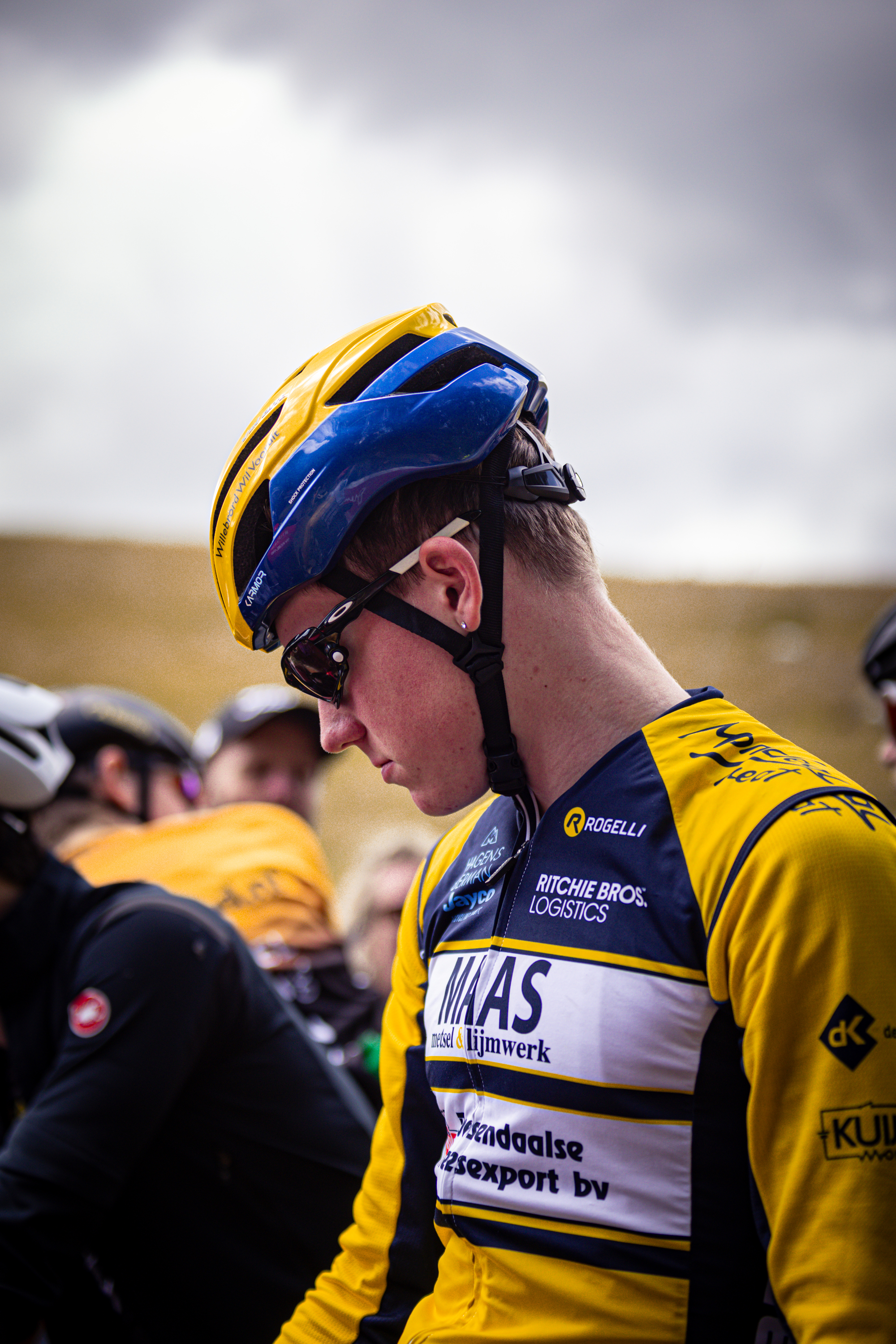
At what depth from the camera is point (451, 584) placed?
162cm

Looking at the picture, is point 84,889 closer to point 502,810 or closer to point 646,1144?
point 502,810

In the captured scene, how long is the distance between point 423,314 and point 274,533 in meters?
0.58

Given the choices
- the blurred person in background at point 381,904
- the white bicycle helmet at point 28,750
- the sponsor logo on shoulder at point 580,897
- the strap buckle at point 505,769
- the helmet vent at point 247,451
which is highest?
the helmet vent at point 247,451

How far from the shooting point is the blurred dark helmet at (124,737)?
4480 millimetres

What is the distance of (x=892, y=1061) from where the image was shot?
44.0 inches

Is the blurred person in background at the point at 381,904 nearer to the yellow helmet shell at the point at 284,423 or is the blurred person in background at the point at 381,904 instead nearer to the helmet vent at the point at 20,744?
the helmet vent at the point at 20,744

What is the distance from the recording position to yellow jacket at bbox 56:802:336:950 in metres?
3.93

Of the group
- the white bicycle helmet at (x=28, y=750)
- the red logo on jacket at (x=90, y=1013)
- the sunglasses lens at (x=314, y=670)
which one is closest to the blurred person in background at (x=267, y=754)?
the white bicycle helmet at (x=28, y=750)

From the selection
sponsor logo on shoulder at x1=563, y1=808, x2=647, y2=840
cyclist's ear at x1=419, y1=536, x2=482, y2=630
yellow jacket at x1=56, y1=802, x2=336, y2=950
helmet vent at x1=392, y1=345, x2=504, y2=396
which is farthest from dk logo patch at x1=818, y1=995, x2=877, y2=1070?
yellow jacket at x1=56, y1=802, x2=336, y2=950

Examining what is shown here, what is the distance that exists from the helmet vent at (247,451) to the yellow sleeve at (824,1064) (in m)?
1.21

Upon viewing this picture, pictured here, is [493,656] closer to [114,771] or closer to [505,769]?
[505,769]

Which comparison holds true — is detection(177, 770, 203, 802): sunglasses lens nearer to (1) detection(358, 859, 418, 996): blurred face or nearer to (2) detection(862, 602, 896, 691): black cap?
(1) detection(358, 859, 418, 996): blurred face

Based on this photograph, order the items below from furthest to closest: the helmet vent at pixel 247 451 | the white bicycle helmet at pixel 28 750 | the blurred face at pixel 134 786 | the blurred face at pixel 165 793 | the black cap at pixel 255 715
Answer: the black cap at pixel 255 715 → the blurred face at pixel 165 793 → the blurred face at pixel 134 786 → the white bicycle helmet at pixel 28 750 → the helmet vent at pixel 247 451

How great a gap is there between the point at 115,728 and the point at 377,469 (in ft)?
11.0
